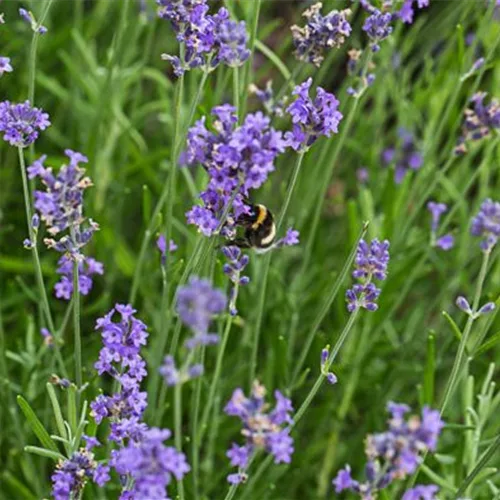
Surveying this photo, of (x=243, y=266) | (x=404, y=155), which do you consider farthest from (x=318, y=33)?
(x=404, y=155)

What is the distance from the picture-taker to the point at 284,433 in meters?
1.35

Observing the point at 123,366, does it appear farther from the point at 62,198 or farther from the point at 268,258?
the point at 268,258

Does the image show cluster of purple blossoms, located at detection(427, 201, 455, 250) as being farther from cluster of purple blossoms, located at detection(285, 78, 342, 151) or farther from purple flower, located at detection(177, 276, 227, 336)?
purple flower, located at detection(177, 276, 227, 336)

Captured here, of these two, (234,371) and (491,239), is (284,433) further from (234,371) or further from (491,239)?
(234,371)

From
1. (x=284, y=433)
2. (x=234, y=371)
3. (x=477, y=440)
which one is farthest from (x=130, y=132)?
(x=284, y=433)

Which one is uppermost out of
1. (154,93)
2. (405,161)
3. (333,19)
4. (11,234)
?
(154,93)

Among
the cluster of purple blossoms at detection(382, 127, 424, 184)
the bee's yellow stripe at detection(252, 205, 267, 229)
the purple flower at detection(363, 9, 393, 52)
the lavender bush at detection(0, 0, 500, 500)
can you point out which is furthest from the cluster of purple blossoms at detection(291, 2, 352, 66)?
the cluster of purple blossoms at detection(382, 127, 424, 184)

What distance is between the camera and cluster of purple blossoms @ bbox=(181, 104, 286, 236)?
142 centimetres

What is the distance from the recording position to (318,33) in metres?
1.89

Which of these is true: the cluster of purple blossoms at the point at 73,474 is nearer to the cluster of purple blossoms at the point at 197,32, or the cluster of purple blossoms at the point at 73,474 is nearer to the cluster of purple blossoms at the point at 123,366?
the cluster of purple blossoms at the point at 123,366

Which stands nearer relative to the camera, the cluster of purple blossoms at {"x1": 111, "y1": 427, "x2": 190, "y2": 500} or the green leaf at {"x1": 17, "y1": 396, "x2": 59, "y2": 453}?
the cluster of purple blossoms at {"x1": 111, "y1": 427, "x2": 190, "y2": 500}

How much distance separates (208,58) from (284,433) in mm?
819

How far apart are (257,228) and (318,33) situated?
16.3 inches

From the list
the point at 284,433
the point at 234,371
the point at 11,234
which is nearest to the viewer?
the point at 284,433
